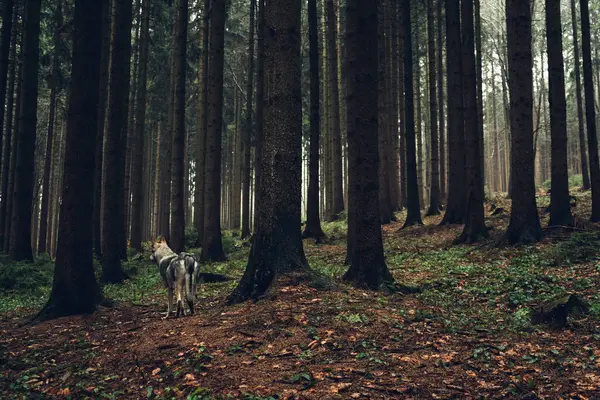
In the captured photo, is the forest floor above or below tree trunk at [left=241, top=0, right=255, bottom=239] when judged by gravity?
below

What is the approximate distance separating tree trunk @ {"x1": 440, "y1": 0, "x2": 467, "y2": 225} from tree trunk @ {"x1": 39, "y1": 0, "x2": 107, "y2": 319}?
12.6 metres

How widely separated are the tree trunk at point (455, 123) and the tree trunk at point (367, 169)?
8460 millimetres

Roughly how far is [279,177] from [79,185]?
13.2ft

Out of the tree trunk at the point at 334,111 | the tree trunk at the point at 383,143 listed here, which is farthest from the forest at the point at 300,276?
the tree trunk at the point at 334,111

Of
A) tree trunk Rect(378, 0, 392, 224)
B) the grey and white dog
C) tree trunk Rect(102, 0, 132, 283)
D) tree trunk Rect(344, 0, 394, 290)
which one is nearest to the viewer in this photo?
the grey and white dog

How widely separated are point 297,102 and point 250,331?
4068mm

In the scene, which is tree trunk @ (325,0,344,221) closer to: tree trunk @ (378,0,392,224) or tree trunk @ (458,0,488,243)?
tree trunk @ (378,0,392,224)

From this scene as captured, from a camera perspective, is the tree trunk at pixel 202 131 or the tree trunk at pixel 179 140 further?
the tree trunk at pixel 202 131

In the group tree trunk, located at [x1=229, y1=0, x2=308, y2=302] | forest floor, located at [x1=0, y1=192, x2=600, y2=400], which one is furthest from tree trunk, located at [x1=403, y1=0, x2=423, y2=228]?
tree trunk, located at [x1=229, y1=0, x2=308, y2=302]

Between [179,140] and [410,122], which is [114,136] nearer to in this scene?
[179,140]

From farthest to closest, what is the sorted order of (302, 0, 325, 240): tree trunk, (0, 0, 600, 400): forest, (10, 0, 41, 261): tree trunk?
(302, 0, 325, 240): tree trunk
(10, 0, 41, 261): tree trunk
(0, 0, 600, 400): forest

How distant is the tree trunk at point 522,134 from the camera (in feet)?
40.4

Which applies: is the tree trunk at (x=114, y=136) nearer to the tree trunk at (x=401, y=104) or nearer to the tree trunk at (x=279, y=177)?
the tree trunk at (x=279, y=177)

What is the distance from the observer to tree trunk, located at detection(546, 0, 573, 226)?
1377cm
